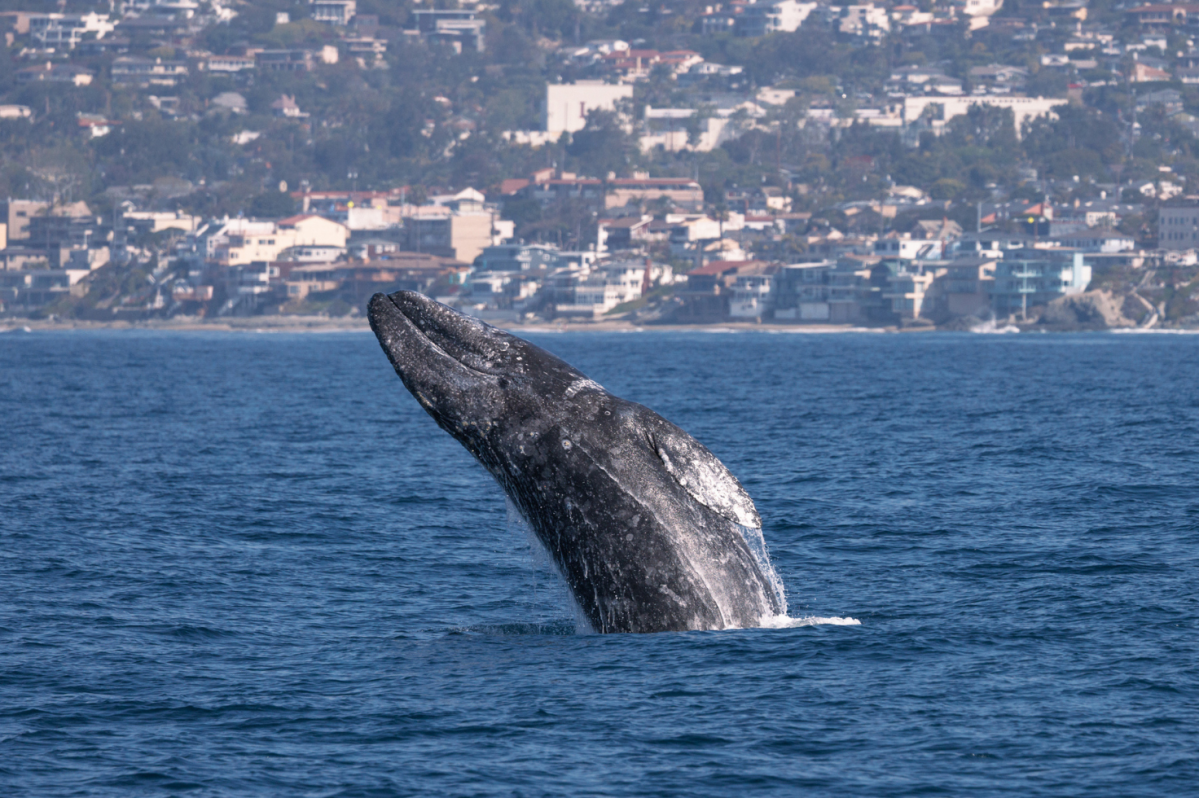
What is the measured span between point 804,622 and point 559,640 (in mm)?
3041

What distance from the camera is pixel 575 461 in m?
16.0

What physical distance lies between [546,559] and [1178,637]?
8.17m

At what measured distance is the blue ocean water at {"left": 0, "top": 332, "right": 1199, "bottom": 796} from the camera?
14953 mm

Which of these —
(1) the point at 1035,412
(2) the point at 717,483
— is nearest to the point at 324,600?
(2) the point at 717,483

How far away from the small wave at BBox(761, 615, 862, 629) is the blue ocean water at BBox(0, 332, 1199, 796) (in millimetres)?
191

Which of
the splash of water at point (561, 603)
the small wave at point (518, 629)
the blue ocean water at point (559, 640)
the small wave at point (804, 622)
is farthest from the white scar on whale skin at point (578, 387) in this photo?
the small wave at point (518, 629)

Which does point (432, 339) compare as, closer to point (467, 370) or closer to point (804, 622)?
point (467, 370)

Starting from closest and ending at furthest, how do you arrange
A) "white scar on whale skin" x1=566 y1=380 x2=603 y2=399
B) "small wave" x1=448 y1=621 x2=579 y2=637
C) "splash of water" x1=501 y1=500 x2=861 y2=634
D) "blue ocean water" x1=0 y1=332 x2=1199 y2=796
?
1. "blue ocean water" x1=0 y1=332 x2=1199 y2=796
2. "white scar on whale skin" x1=566 y1=380 x2=603 y2=399
3. "splash of water" x1=501 y1=500 x2=861 y2=634
4. "small wave" x1=448 y1=621 x2=579 y2=637

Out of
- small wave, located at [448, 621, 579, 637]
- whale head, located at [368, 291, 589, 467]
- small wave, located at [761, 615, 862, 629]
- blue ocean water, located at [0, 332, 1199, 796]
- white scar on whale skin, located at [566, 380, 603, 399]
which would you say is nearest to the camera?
blue ocean water, located at [0, 332, 1199, 796]

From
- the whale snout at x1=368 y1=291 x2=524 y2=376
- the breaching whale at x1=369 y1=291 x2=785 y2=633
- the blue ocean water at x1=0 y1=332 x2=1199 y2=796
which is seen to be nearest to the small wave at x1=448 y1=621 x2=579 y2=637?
the blue ocean water at x1=0 y1=332 x2=1199 y2=796

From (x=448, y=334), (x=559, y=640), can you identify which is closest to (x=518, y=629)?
(x=559, y=640)

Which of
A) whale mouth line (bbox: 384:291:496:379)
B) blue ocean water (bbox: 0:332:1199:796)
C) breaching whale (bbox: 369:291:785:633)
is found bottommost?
blue ocean water (bbox: 0:332:1199:796)

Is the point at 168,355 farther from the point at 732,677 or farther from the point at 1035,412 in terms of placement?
the point at 732,677

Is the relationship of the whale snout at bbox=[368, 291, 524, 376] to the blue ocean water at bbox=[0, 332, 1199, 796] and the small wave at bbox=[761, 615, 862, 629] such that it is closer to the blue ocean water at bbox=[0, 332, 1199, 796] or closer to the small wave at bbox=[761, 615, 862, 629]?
the blue ocean water at bbox=[0, 332, 1199, 796]
